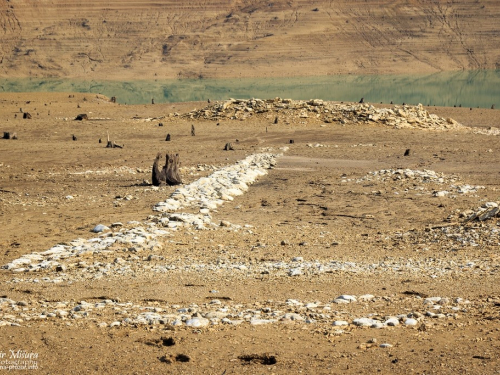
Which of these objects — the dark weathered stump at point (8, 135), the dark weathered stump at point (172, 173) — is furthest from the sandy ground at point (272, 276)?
the dark weathered stump at point (8, 135)

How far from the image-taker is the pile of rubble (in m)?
27.5

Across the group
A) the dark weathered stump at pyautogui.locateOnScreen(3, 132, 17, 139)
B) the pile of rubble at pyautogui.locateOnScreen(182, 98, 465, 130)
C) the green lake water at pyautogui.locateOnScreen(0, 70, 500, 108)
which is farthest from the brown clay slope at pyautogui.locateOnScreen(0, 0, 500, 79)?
the dark weathered stump at pyautogui.locateOnScreen(3, 132, 17, 139)

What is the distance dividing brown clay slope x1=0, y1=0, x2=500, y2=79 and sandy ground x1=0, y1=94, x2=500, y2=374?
56056 millimetres

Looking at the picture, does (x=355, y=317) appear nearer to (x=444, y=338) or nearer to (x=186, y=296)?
(x=444, y=338)

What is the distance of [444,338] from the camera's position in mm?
5664

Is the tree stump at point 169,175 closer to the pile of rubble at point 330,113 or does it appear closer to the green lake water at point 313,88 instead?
the pile of rubble at point 330,113

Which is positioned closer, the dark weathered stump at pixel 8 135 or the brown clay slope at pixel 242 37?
the dark weathered stump at pixel 8 135

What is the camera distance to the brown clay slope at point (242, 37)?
7375 centimetres

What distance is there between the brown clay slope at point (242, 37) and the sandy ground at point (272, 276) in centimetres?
5606

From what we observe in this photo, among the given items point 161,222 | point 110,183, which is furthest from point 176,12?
point 161,222

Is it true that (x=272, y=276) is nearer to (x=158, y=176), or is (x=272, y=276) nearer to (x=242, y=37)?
(x=158, y=176)

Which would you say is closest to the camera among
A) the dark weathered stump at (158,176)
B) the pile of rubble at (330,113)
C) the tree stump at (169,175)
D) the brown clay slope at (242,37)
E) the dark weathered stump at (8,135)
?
the dark weathered stump at (158,176)

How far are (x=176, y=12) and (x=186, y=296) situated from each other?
286ft

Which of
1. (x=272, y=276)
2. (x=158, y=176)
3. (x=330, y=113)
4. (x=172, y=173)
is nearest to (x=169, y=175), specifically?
(x=172, y=173)
